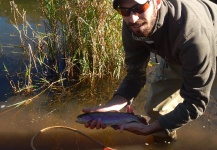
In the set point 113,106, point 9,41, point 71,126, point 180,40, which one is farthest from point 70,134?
point 9,41

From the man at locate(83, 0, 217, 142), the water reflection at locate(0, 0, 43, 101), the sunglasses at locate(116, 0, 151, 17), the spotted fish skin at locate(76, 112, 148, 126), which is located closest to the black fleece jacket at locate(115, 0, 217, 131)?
the man at locate(83, 0, 217, 142)

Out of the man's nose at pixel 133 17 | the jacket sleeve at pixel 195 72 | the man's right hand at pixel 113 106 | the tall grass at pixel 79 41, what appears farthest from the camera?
the tall grass at pixel 79 41

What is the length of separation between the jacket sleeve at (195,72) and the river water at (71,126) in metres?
1.09

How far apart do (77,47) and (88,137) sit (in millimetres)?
1305

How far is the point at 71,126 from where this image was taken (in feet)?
13.2

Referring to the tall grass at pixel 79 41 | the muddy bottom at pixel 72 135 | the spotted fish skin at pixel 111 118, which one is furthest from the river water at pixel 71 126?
the spotted fish skin at pixel 111 118

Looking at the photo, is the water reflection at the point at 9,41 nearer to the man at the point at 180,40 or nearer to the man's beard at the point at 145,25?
the man at the point at 180,40

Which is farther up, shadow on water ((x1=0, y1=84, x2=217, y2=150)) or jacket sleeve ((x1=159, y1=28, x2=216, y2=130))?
jacket sleeve ((x1=159, y1=28, x2=216, y2=130))

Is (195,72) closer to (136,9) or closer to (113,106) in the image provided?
(136,9)

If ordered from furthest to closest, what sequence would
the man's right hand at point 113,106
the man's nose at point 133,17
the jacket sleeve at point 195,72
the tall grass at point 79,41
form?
1. the tall grass at point 79,41
2. the man's right hand at point 113,106
3. the man's nose at point 133,17
4. the jacket sleeve at point 195,72

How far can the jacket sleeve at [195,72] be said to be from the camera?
233cm

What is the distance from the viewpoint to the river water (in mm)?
3724

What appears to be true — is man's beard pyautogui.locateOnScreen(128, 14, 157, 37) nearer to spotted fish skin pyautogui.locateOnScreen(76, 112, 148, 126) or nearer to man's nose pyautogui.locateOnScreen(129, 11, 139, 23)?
man's nose pyautogui.locateOnScreen(129, 11, 139, 23)

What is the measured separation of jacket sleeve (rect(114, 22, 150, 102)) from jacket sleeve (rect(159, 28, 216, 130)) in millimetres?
468
